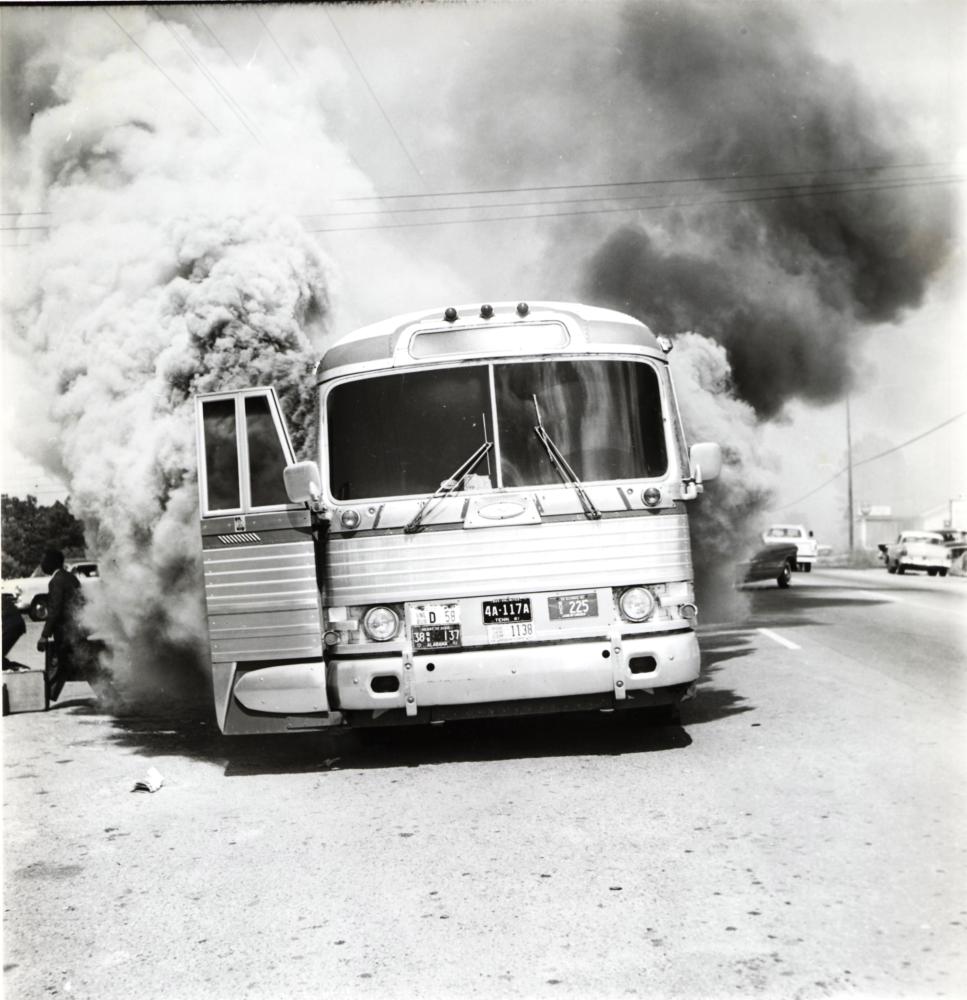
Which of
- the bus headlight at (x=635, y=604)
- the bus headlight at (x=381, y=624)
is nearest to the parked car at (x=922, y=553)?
the bus headlight at (x=635, y=604)

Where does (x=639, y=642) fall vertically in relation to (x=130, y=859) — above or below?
above

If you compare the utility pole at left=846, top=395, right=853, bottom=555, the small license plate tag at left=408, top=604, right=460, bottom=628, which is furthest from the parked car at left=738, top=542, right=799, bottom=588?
the small license plate tag at left=408, top=604, right=460, bottom=628

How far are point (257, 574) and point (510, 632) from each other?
1550 mm

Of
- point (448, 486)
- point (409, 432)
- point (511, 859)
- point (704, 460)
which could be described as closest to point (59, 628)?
point (409, 432)

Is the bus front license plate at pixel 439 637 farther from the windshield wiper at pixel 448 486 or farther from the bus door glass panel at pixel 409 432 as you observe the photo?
the bus door glass panel at pixel 409 432

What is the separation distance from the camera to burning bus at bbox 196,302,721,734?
6.27 m

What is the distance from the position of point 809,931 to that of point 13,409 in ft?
29.8

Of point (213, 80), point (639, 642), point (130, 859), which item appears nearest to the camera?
point (130, 859)

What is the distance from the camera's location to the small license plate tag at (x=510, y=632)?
6.25m

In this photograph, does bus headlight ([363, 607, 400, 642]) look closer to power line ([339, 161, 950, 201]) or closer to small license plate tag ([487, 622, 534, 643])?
small license plate tag ([487, 622, 534, 643])

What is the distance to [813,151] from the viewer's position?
37.5 feet

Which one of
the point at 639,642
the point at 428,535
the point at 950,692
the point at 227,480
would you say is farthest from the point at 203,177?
the point at 950,692

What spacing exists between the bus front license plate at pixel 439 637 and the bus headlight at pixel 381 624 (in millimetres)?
161

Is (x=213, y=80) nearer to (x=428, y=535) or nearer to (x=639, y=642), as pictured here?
(x=428, y=535)
